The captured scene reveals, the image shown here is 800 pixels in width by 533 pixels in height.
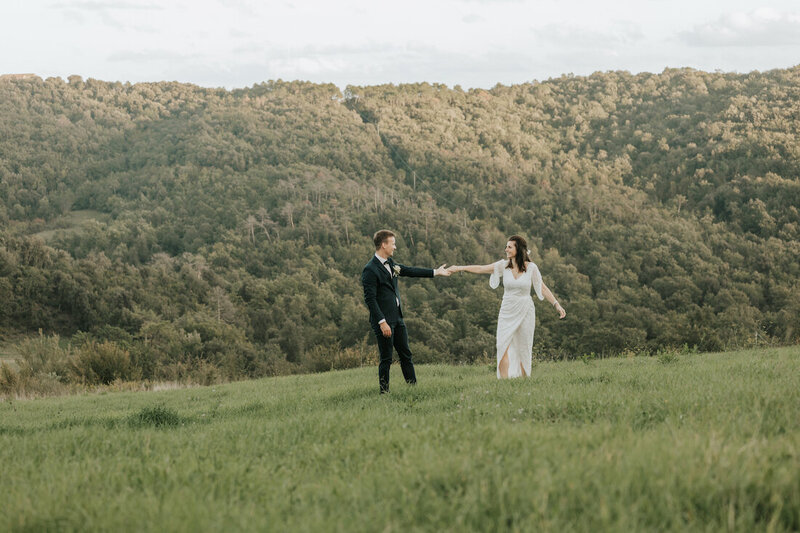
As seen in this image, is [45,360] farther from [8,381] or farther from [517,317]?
[517,317]

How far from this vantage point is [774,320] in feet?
191

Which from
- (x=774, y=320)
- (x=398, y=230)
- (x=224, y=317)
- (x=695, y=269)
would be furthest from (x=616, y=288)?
(x=224, y=317)

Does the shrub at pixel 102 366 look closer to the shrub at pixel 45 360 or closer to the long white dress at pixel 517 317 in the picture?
the shrub at pixel 45 360

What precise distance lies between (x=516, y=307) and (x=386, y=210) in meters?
87.7

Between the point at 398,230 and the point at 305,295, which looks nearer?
the point at 305,295

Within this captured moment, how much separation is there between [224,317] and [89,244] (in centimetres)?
3000

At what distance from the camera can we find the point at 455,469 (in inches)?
132

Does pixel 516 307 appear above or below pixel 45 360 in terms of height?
above

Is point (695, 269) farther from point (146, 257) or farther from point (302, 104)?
point (302, 104)

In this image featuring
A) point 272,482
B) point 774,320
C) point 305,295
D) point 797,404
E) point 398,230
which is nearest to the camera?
point 272,482

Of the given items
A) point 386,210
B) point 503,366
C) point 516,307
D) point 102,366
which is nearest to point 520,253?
point 516,307

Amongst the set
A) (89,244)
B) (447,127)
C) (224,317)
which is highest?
(447,127)

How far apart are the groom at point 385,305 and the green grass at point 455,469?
2599mm

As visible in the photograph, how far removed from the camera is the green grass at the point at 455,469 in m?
2.80
